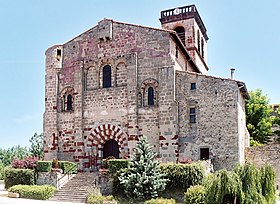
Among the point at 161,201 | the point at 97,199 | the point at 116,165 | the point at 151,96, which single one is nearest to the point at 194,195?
the point at 161,201

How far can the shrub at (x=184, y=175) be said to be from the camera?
24109 mm

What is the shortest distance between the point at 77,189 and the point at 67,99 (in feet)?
30.0

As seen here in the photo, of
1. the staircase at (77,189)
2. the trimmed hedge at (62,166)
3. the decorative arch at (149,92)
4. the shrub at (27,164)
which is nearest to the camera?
the staircase at (77,189)

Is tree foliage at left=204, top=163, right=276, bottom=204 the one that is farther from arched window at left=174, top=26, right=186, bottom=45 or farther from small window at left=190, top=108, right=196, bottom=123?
arched window at left=174, top=26, right=186, bottom=45

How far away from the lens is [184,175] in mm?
24234

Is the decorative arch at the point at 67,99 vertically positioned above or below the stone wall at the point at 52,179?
above

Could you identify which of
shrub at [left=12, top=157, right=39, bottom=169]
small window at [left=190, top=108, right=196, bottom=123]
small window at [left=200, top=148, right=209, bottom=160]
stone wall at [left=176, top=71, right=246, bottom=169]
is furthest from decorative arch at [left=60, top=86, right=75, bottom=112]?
small window at [left=200, top=148, right=209, bottom=160]

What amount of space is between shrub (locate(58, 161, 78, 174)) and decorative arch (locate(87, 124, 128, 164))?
2045 millimetres

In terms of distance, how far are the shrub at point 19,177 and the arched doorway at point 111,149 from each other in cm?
610

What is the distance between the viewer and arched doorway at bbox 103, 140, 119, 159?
3120cm

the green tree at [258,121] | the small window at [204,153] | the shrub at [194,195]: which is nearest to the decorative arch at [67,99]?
the small window at [204,153]

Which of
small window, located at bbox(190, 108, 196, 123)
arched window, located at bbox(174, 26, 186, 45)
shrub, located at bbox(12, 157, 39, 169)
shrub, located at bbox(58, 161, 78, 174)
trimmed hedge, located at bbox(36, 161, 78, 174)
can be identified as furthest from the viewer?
arched window, located at bbox(174, 26, 186, 45)

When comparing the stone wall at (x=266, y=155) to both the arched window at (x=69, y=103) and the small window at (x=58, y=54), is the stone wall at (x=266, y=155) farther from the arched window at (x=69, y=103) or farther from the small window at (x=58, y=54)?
the small window at (x=58, y=54)

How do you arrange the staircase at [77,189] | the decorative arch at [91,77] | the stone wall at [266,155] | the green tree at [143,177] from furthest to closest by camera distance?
the decorative arch at [91,77] < the stone wall at [266,155] < the staircase at [77,189] < the green tree at [143,177]
